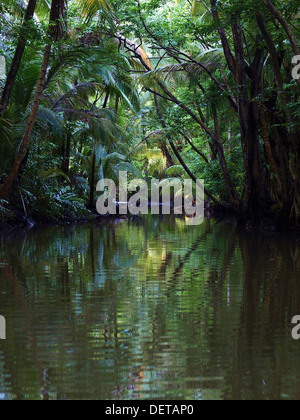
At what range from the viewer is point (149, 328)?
3.83 metres

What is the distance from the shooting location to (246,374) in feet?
9.43

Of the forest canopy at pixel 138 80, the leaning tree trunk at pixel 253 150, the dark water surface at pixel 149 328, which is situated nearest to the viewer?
the dark water surface at pixel 149 328

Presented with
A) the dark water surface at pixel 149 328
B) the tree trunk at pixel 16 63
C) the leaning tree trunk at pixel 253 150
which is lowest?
the dark water surface at pixel 149 328

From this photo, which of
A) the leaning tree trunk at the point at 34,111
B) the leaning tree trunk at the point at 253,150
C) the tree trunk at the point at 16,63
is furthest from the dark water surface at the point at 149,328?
the leaning tree trunk at the point at 253,150

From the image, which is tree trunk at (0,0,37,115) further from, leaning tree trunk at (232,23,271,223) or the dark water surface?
the dark water surface

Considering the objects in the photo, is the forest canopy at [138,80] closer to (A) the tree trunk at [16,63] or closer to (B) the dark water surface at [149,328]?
(A) the tree trunk at [16,63]

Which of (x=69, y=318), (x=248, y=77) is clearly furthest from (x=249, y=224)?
(x=69, y=318)

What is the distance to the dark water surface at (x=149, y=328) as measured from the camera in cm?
274

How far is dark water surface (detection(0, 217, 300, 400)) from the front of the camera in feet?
8.99

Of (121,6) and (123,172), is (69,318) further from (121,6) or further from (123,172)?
(123,172)

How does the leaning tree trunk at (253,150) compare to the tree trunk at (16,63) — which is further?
the leaning tree trunk at (253,150)

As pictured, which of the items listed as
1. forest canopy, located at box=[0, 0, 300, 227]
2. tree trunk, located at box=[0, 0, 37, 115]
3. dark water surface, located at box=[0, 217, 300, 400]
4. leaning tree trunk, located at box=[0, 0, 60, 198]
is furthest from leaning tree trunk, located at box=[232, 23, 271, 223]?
dark water surface, located at box=[0, 217, 300, 400]

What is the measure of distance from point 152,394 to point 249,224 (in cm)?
1194

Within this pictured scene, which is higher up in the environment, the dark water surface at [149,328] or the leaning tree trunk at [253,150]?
the leaning tree trunk at [253,150]
